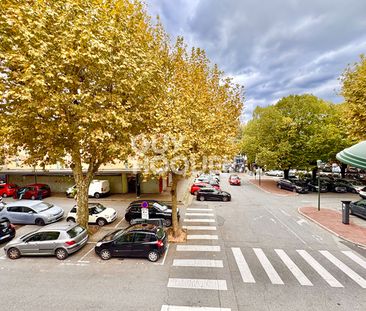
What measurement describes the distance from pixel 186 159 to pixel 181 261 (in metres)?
5.16

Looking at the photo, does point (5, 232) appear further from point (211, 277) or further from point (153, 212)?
point (211, 277)

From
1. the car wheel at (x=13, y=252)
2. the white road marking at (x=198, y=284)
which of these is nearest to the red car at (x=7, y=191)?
the car wheel at (x=13, y=252)

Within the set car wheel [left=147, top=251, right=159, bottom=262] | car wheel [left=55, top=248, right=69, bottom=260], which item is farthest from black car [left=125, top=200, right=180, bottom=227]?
car wheel [left=55, top=248, right=69, bottom=260]

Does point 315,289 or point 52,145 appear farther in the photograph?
point 52,145

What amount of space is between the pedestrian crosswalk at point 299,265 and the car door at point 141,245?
455cm

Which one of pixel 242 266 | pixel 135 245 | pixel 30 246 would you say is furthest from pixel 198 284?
pixel 30 246

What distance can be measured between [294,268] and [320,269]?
118cm

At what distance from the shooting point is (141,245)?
1130 cm

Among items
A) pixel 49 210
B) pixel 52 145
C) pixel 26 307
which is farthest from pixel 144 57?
pixel 49 210

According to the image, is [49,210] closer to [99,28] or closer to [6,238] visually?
[6,238]

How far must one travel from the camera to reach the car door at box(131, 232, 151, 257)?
11.3 metres

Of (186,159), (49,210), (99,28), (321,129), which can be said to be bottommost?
(49,210)

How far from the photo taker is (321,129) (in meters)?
29.8

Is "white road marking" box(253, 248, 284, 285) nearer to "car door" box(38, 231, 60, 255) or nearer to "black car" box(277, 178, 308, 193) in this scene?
"car door" box(38, 231, 60, 255)
